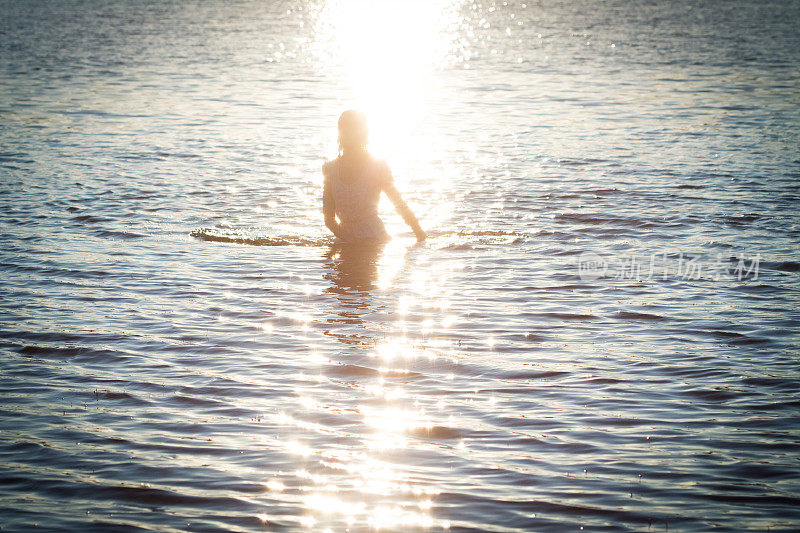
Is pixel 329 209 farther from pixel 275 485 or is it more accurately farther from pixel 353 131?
pixel 275 485

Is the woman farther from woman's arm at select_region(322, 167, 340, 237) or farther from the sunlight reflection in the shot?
the sunlight reflection

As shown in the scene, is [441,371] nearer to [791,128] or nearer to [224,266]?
[224,266]

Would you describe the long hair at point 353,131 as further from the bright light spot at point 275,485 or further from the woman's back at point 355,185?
the bright light spot at point 275,485

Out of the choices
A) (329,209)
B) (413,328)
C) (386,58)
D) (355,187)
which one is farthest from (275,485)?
(386,58)

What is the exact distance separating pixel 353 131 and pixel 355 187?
0.72 meters

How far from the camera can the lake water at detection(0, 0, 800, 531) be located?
18.8 ft

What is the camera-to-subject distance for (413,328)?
8875 millimetres

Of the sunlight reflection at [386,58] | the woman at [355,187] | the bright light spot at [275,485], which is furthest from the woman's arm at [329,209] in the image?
the sunlight reflection at [386,58]

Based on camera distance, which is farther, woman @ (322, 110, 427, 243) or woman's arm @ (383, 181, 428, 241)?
woman's arm @ (383, 181, 428, 241)

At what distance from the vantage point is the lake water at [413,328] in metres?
5.73

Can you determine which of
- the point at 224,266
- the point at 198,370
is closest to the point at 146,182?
the point at 224,266

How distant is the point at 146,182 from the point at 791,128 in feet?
46.2

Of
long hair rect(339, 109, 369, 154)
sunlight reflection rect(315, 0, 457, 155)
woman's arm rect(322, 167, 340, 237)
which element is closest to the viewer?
long hair rect(339, 109, 369, 154)

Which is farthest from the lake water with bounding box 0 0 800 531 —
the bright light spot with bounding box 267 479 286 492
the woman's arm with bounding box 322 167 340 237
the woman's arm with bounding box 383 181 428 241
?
the woman's arm with bounding box 322 167 340 237
